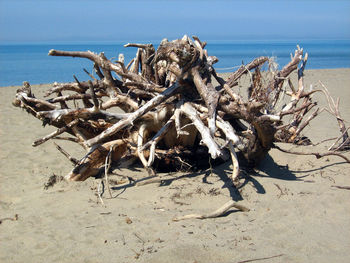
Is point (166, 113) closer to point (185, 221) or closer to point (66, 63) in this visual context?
point (185, 221)

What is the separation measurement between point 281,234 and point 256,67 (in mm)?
2833

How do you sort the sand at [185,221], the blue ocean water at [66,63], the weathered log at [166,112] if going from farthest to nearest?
the blue ocean water at [66,63], the weathered log at [166,112], the sand at [185,221]

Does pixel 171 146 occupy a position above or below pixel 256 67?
below

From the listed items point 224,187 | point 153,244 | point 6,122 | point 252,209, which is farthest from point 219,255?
point 6,122

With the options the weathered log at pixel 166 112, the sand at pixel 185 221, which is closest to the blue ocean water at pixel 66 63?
the weathered log at pixel 166 112

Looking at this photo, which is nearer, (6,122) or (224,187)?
(224,187)

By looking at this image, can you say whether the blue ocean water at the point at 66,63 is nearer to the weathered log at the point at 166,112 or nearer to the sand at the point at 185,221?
the weathered log at the point at 166,112

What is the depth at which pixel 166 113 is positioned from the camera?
5.16m

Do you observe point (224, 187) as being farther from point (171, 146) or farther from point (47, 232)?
point (47, 232)

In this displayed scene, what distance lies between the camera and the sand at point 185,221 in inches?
137

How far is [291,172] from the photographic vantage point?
17.9 feet

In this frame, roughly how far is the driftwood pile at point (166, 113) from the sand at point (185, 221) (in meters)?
0.36

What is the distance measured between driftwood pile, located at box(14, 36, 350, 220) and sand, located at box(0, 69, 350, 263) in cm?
36

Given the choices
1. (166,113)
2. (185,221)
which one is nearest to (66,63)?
(166,113)
